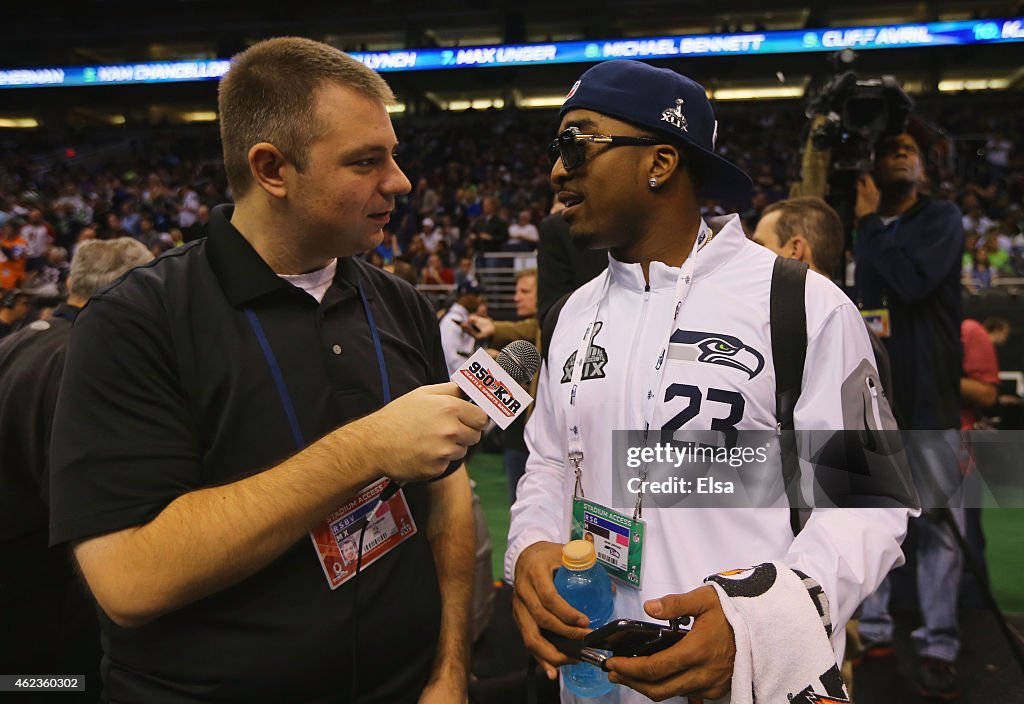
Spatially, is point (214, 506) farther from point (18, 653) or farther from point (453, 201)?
point (453, 201)

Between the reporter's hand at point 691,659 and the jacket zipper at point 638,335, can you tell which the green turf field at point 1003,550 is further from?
the reporter's hand at point 691,659

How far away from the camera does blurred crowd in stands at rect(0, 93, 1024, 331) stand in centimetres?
1269

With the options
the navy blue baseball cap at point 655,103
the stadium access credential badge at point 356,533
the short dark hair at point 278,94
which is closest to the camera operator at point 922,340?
the navy blue baseball cap at point 655,103

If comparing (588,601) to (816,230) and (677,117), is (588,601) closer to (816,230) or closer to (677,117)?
(677,117)

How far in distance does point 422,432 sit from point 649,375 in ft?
1.84

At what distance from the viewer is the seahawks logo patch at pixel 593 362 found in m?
1.63

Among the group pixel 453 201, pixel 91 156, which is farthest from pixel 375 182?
pixel 91 156

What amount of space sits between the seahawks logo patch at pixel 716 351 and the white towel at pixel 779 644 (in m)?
0.44

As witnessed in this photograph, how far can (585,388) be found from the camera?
163cm

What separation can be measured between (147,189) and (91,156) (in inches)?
255

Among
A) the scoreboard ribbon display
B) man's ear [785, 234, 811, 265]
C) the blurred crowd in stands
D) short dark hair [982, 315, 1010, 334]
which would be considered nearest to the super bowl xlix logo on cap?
man's ear [785, 234, 811, 265]

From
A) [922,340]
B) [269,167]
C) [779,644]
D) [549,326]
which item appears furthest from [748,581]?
[922,340]

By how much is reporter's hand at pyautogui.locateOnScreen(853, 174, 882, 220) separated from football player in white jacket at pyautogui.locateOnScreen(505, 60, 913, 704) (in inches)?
75.9

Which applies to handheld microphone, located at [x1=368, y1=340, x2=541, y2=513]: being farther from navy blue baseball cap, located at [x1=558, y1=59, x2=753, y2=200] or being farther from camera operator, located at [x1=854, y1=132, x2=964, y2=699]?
camera operator, located at [x1=854, y1=132, x2=964, y2=699]
